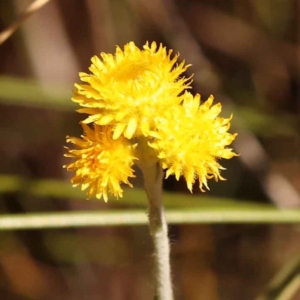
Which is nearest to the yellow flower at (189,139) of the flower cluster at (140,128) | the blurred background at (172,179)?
the flower cluster at (140,128)

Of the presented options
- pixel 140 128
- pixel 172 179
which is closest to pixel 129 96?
pixel 140 128

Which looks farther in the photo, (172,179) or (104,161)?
(172,179)

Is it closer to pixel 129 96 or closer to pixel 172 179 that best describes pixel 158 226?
pixel 129 96

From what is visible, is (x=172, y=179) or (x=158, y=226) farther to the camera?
(x=172, y=179)

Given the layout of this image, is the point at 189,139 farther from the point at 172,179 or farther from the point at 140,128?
the point at 172,179

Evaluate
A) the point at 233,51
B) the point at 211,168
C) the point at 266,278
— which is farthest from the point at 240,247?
the point at 211,168

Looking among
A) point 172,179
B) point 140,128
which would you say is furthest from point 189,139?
point 172,179
